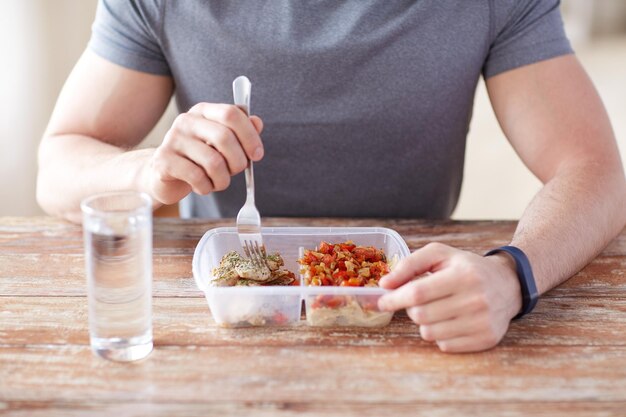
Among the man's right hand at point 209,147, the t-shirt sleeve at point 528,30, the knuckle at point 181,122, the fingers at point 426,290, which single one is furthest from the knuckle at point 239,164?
the t-shirt sleeve at point 528,30

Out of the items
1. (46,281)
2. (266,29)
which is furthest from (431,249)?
(266,29)

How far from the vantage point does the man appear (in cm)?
153

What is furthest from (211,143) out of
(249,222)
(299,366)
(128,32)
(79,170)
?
(128,32)

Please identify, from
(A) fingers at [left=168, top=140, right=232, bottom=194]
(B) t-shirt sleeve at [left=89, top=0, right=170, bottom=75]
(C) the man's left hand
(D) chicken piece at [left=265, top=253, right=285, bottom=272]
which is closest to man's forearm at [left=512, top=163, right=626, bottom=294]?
(C) the man's left hand

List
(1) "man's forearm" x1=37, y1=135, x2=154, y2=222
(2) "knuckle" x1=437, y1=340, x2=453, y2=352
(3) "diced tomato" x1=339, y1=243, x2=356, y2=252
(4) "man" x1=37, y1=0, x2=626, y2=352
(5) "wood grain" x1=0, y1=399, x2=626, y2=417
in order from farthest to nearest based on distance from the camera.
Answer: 1. (4) "man" x1=37, y1=0, x2=626, y2=352
2. (1) "man's forearm" x1=37, y1=135, x2=154, y2=222
3. (3) "diced tomato" x1=339, y1=243, x2=356, y2=252
4. (2) "knuckle" x1=437, y1=340, x2=453, y2=352
5. (5) "wood grain" x1=0, y1=399, x2=626, y2=417

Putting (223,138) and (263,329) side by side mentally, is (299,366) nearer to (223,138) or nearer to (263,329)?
(263,329)

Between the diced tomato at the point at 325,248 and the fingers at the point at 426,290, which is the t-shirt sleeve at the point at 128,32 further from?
the fingers at the point at 426,290

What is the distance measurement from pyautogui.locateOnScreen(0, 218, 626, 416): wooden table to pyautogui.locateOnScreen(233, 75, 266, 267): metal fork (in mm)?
111

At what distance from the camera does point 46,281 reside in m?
1.24

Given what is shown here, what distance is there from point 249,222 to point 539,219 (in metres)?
0.50

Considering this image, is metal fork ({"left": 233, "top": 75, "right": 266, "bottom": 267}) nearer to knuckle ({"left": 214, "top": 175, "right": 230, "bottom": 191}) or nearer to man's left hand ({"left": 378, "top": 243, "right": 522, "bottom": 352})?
knuckle ({"left": 214, "top": 175, "right": 230, "bottom": 191})

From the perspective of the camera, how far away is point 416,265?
1039 millimetres

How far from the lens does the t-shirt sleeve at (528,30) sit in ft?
5.23

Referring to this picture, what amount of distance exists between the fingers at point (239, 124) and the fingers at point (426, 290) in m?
0.31
